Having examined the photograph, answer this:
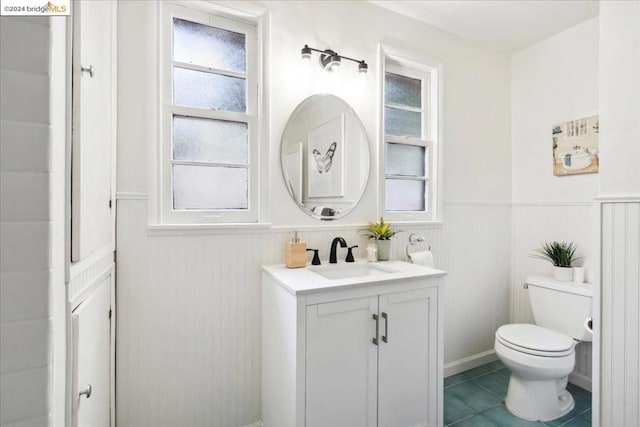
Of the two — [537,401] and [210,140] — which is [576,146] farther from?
[210,140]

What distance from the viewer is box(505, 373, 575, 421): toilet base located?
188cm

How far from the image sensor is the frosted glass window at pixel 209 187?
1620 mm

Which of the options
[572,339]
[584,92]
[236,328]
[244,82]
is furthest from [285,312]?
[584,92]

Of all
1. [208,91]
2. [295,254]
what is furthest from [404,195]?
[208,91]

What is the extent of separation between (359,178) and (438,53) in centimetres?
119

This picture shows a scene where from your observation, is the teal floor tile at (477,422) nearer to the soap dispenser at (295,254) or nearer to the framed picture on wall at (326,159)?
the soap dispenser at (295,254)

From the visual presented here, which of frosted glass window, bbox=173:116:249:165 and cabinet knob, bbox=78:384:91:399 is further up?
frosted glass window, bbox=173:116:249:165

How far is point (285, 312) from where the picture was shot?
4.74 ft

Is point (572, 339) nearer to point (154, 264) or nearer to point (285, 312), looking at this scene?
point (285, 312)

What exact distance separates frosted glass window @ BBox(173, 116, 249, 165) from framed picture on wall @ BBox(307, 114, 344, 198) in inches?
15.7

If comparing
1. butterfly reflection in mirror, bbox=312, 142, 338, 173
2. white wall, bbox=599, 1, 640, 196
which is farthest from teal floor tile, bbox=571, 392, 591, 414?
butterfly reflection in mirror, bbox=312, 142, 338, 173

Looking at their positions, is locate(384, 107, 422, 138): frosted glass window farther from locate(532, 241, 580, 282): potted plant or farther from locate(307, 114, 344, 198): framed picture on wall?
locate(532, 241, 580, 282): potted plant

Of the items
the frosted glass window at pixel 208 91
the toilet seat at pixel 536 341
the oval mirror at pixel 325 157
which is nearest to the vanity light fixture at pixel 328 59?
the oval mirror at pixel 325 157

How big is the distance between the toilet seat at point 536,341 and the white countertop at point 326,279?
2.38 ft
